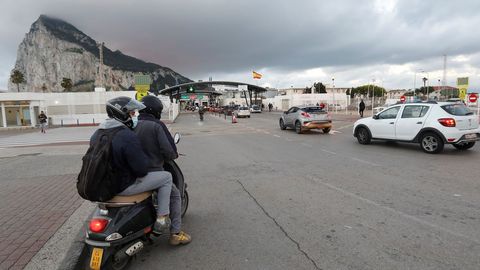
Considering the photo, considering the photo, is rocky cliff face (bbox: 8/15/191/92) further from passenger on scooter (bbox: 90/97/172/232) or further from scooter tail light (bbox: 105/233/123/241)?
scooter tail light (bbox: 105/233/123/241)

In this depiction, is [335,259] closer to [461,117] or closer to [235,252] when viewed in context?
[235,252]

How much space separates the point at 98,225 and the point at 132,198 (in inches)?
15.8

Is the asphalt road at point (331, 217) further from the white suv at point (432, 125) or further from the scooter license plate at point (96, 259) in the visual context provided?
the white suv at point (432, 125)

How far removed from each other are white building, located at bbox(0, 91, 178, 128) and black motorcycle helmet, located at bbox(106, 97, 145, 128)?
113 feet

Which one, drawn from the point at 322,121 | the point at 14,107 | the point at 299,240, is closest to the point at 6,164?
the point at 299,240

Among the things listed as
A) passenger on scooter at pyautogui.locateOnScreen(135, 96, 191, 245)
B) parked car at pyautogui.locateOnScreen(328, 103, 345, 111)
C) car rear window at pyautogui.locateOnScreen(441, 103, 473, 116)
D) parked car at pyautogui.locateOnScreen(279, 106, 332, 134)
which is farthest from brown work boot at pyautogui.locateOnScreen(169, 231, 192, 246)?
parked car at pyautogui.locateOnScreen(328, 103, 345, 111)

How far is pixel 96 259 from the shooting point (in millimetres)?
2904

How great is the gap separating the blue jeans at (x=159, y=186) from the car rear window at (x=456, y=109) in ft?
31.8

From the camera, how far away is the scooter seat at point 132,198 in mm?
3142

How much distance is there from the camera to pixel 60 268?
332 cm

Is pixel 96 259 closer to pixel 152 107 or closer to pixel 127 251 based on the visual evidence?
pixel 127 251

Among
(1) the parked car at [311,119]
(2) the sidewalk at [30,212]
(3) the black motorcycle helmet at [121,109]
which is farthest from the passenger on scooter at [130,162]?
(1) the parked car at [311,119]

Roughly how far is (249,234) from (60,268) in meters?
2.17

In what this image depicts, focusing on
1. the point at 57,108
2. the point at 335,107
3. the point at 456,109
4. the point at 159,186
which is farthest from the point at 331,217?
the point at 335,107
